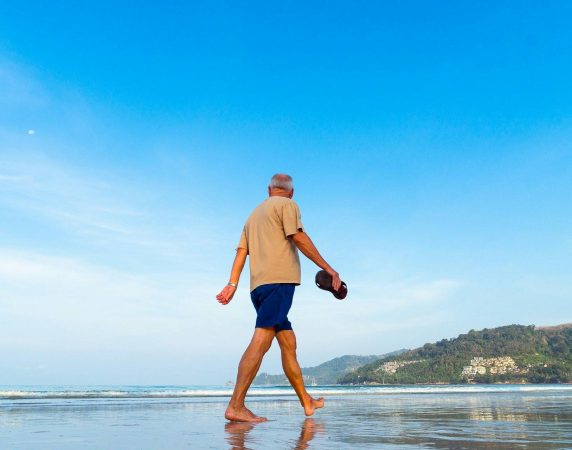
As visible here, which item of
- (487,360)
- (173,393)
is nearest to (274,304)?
(173,393)

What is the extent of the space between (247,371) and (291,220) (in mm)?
1639

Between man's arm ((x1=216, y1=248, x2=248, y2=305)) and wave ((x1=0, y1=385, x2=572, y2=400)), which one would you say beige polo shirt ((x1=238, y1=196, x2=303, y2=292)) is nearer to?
man's arm ((x1=216, y1=248, x2=248, y2=305))

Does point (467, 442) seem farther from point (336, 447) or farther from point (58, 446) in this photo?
point (58, 446)

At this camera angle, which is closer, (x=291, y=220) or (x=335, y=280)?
(x=335, y=280)

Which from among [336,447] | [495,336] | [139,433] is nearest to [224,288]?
[139,433]

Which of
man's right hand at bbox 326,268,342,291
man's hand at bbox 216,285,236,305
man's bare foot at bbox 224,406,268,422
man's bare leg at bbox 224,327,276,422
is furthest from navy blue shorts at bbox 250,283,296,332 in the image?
man's bare foot at bbox 224,406,268,422

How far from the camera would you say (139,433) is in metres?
4.05

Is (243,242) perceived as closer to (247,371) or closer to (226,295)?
(226,295)

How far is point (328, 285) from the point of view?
5059 mm

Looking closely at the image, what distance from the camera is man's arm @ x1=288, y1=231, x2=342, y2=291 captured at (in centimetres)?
506

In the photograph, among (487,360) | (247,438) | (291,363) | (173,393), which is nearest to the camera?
(247,438)

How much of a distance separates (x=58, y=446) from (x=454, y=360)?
527 feet

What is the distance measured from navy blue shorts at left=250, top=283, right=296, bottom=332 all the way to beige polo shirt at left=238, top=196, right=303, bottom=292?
0.07 metres

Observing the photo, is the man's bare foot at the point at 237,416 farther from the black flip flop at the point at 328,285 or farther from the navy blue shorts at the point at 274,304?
the black flip flop at the point at 328,285
